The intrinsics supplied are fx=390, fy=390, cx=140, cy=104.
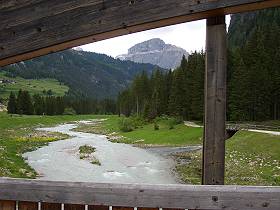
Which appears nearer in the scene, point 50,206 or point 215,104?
point 50,206

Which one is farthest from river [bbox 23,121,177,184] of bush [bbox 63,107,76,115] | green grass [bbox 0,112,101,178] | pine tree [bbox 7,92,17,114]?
bush [bbox 63,107,76,115]

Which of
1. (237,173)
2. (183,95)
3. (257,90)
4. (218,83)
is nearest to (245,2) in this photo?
(218,83)

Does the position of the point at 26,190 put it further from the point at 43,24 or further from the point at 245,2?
the point at 245,2

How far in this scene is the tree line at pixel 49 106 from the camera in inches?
5433

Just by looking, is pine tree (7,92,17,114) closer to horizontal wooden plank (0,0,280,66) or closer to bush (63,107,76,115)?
bush (63,107,76,115)

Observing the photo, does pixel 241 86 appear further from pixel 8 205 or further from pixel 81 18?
pixel 8 205

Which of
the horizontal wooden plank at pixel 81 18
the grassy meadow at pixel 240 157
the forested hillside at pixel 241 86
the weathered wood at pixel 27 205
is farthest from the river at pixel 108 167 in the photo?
the forested hillside at pixel 241 86

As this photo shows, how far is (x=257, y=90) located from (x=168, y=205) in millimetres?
64823

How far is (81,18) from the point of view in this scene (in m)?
4.17

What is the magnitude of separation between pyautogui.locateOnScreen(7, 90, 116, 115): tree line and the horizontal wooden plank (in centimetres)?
13717

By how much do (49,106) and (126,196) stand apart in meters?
148

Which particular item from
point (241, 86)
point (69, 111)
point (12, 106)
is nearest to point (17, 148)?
point (241, 86)

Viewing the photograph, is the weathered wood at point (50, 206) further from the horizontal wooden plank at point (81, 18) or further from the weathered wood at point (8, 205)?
the horizontal wooden plank at point (81, 18)

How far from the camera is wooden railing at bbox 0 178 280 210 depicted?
3.45m
